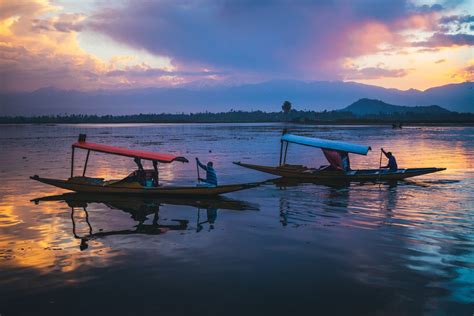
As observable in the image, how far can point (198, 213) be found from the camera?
1705 centimetres

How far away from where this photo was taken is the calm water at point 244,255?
→ 8805 millimetres

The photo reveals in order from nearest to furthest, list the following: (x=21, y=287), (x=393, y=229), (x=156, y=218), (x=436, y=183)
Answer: (x=21, y=287)
(x=393, y=229)
(x=156, y=218)
(x=436, y=183)

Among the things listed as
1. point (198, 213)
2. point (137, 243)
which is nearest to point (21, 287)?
point (137, 243)

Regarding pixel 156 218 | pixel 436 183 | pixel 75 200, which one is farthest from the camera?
pixel 436 183

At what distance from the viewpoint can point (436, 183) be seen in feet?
79.4

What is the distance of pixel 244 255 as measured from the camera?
1176 centimetres

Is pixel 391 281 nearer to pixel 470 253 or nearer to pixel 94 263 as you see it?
pixel 470 253

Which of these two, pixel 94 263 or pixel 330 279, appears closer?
pixel 330 279

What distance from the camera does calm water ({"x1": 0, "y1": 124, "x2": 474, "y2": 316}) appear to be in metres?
8.80

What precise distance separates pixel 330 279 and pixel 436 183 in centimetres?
1722

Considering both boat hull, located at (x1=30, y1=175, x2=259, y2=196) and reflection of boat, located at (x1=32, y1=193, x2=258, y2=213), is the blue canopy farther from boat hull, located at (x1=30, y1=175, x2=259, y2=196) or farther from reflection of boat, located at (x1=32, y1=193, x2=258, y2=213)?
reflection of boat, located at (x1=32, y1=193, x2=258, y2=213)

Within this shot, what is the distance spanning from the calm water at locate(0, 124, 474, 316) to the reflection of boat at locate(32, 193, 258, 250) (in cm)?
9

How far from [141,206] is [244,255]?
7929 millimetres

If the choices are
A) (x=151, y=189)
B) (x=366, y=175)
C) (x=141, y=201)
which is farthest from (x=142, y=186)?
(x=366, y=175)
